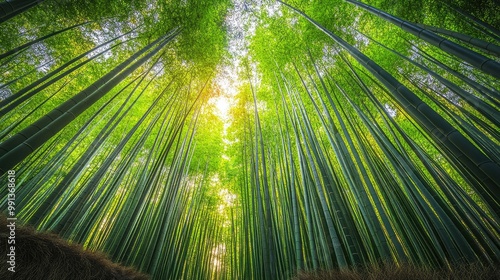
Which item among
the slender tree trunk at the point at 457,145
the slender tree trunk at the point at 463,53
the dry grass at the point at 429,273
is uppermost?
the slender tree trunk at the point at 463,53

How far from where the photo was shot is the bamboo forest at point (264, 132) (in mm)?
1837

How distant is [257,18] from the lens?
16.6ft

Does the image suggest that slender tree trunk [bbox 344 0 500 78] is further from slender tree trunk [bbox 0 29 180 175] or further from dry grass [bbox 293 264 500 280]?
slender tree trunk [bbox 0 29 180 175]

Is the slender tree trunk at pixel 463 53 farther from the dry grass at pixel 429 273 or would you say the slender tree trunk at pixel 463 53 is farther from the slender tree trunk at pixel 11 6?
the slender tree trunk at pixel 11 6

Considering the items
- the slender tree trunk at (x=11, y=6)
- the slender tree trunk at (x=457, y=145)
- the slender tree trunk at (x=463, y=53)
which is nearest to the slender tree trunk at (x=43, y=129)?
the slender tree trunk at (x=11, y=6)

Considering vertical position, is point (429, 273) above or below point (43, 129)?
below

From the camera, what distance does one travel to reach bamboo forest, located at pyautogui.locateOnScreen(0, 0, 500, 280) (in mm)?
1837

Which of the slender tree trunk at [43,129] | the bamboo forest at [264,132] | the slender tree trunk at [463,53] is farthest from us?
the bamboo forest at [264,132]

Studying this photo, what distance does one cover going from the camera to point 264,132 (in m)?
5.20

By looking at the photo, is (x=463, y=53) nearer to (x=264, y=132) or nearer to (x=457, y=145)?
(x=457, y=145)

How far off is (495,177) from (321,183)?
157 centimetres

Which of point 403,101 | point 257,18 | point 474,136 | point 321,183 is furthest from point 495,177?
point 257,18

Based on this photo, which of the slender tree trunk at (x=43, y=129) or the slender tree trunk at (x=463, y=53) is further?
the slender tree trunk at (x=463, y=53)

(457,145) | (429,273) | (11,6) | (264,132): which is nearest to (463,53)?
(457,145)
